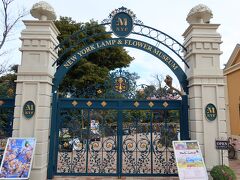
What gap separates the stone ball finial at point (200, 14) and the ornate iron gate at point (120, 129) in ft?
7.59

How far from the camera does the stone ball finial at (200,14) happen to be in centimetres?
610

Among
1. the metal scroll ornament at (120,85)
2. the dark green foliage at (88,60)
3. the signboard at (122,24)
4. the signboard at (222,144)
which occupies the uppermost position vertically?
the dark green foliage at (88,60)

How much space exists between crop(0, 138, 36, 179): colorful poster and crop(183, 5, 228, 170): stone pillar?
3993 millimetres

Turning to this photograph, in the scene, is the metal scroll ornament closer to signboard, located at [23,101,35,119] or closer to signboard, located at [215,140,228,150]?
signboard, located at [23,101,35,119]

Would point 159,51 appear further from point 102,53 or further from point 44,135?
point 102,53

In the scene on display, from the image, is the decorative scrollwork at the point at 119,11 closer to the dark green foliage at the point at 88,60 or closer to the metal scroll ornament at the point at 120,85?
the metal scroll ornament at the point at 120,85

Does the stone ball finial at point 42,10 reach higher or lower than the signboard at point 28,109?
higher

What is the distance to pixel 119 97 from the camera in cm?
637

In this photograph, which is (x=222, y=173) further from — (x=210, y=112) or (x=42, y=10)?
(x=42, y=10)

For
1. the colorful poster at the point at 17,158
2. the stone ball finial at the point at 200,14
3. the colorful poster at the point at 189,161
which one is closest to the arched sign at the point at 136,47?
the stone ball finial at the point at 200,14

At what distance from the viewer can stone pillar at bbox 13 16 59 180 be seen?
17.9 ft

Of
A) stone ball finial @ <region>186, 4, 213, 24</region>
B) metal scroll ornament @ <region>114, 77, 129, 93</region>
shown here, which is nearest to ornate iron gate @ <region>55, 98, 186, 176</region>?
metal scroll ornament @ <region>114, 77, 129, 93</region>

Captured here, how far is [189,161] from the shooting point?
504 centimetres

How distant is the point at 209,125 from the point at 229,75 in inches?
244
